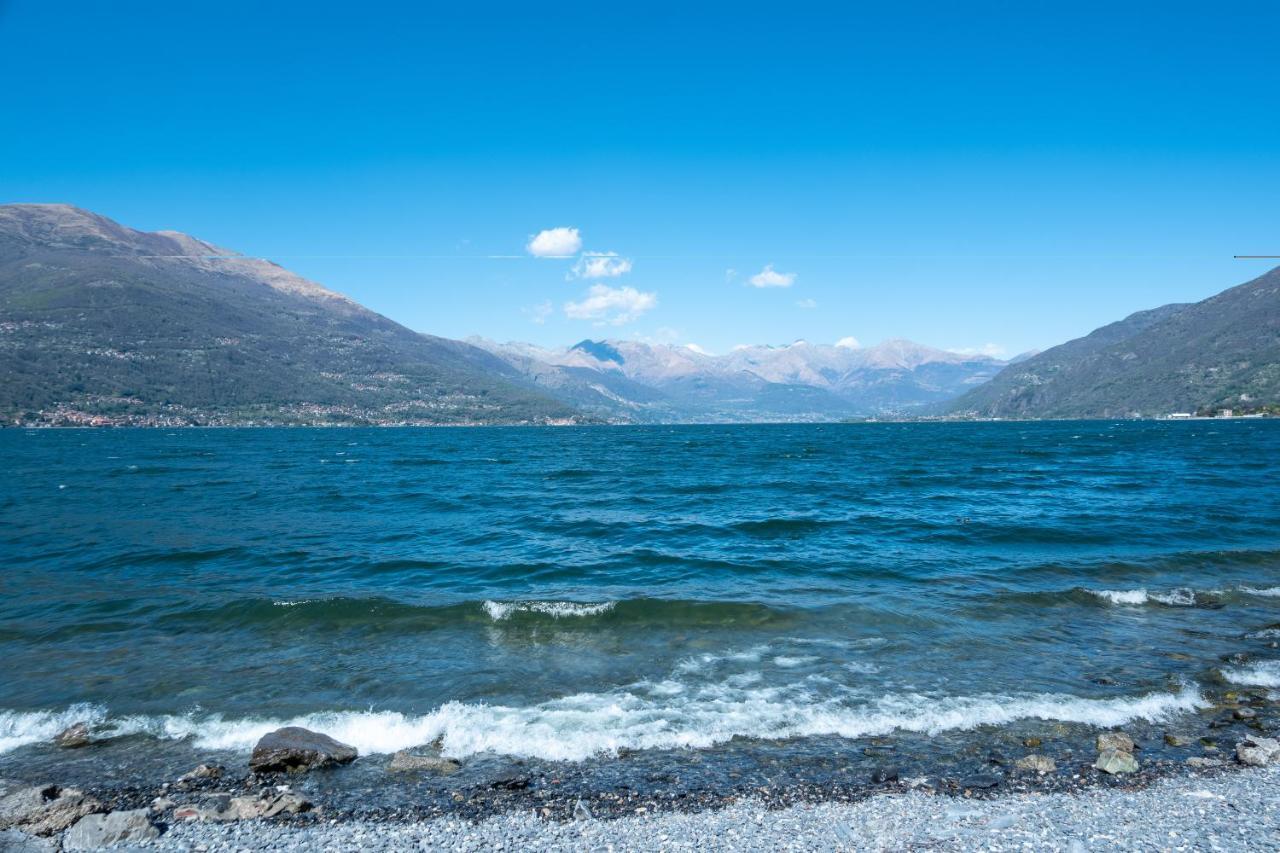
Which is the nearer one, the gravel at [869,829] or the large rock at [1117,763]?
the gravel at [869,829]

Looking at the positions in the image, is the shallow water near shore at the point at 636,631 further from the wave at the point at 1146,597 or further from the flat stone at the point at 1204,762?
the flat stone at the point at 1204,762

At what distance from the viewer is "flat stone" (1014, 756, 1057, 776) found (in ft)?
32.1

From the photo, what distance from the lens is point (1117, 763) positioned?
381 inches

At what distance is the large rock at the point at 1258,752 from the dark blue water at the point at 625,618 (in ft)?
4.68

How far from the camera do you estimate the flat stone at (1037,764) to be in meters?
9.80

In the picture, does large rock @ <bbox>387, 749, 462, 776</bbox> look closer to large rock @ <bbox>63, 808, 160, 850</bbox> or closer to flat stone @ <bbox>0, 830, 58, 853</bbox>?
large rock @ <bbox>63, 808, 160, 850</bbox>

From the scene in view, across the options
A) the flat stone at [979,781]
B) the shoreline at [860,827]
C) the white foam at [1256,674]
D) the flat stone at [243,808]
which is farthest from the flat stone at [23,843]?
the white foam at [1256,674]

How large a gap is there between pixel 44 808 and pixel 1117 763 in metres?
14.8

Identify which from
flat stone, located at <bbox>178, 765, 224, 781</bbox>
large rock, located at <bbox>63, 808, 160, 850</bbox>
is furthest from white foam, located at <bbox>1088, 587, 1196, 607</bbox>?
large rock, located at <bbox>63, 808, 160, 850</bbox>

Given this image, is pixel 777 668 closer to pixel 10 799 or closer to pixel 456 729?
pixel 456 729

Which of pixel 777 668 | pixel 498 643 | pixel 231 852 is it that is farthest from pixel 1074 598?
pixel 231 852

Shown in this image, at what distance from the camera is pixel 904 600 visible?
62.5 feet

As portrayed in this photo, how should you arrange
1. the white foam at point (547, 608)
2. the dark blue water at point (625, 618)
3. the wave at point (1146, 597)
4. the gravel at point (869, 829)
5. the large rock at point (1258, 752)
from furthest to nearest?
the wave at point (1146, 597)
the white foam at point (547, 608)
the dark blue water at point (625, 618)
the large rock at point (1258, 752)
the gravel at point (869, 829)

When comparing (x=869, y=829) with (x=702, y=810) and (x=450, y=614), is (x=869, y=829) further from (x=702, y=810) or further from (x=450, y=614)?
(x=450, y=614)
